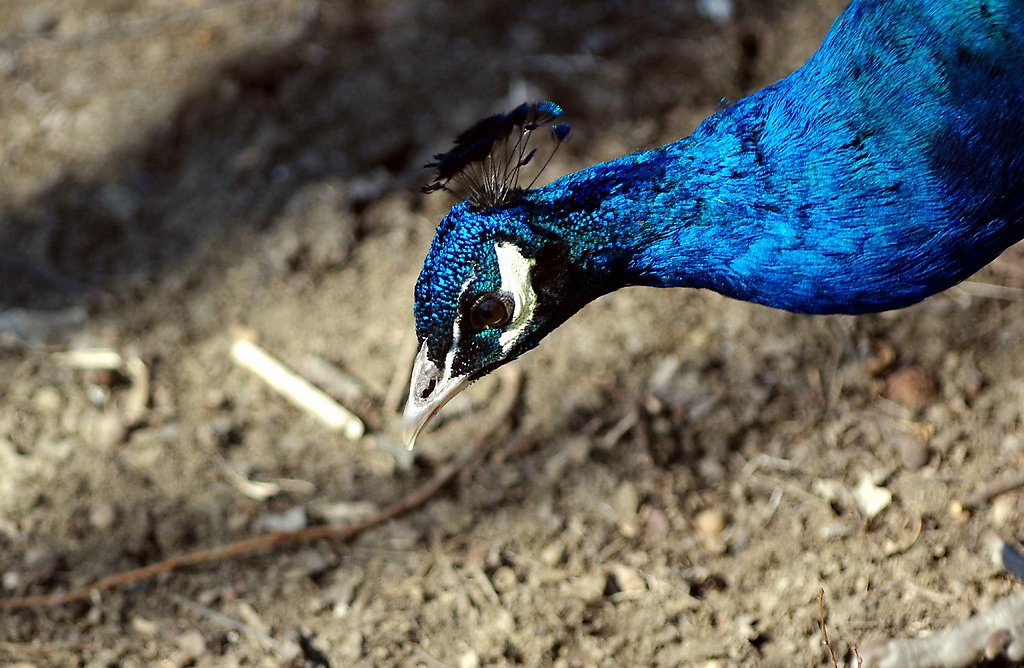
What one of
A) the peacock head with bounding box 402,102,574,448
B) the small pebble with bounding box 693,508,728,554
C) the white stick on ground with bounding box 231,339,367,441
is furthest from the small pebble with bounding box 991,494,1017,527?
the white stick on ground with bounding box 231,339,367,441

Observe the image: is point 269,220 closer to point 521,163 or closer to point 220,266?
point 220,266

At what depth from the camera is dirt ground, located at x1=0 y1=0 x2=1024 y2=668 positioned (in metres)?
2.26

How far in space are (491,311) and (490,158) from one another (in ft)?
0.86

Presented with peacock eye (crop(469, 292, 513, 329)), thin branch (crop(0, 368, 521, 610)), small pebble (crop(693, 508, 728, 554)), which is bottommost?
small pebble (crop(693, 508, 728, 554))

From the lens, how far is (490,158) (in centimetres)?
173

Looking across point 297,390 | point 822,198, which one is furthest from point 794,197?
point 297,390

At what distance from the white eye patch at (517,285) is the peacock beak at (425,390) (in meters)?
0.13

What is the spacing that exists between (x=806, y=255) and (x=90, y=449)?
187 centimetres

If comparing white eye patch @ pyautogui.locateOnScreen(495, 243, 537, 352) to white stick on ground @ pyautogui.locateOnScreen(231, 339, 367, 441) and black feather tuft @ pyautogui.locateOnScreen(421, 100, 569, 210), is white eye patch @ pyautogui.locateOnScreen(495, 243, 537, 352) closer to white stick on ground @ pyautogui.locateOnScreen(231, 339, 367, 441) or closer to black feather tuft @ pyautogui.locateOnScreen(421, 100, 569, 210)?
black feather tuft @ pyautogui.locateOnScreen(421, 100, 569, 210)

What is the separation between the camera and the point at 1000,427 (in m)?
2.44

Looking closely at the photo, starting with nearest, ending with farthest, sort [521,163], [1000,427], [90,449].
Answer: [521,163]
[1000,427]
[90,449]

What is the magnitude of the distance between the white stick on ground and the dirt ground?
1.2 inches

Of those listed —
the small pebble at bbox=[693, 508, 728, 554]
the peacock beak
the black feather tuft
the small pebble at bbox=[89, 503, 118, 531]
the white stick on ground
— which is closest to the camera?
the black feather tuft

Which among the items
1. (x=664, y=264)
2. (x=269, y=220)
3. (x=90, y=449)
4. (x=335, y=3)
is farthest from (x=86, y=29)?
(x=664, y=264)
